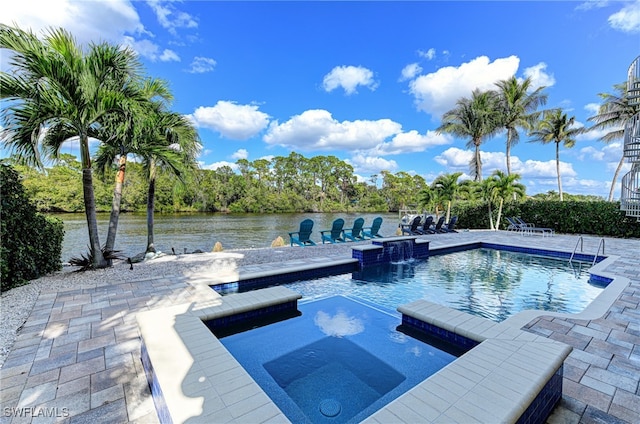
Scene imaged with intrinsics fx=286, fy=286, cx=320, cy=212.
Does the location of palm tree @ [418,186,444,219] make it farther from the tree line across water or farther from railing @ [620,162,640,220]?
railing @ [620,162,640,220]

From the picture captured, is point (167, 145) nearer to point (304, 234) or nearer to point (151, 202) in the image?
point (151, 202)

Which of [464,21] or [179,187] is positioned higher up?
[464,21]

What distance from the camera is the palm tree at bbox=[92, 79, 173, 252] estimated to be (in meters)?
5.33

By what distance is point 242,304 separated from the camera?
364cm

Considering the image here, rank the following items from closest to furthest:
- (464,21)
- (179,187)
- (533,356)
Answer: (533,356)
(179,187)
(464,21)

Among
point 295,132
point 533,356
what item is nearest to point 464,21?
point 533,356

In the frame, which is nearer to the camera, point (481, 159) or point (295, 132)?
point (481, 159)

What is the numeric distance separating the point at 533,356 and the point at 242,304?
300 centimetres

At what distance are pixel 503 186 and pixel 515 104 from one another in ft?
30.3

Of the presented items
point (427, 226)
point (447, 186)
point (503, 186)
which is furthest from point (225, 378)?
point (447, 186)

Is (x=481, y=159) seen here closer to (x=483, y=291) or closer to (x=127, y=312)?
(x=483, y=291)

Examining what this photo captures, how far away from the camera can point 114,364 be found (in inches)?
99.2

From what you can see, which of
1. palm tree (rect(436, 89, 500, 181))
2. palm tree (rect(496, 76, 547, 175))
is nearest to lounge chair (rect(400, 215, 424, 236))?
palm tree (rect(436, 89, 500, 181))

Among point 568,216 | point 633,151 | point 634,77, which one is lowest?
point 568,216
